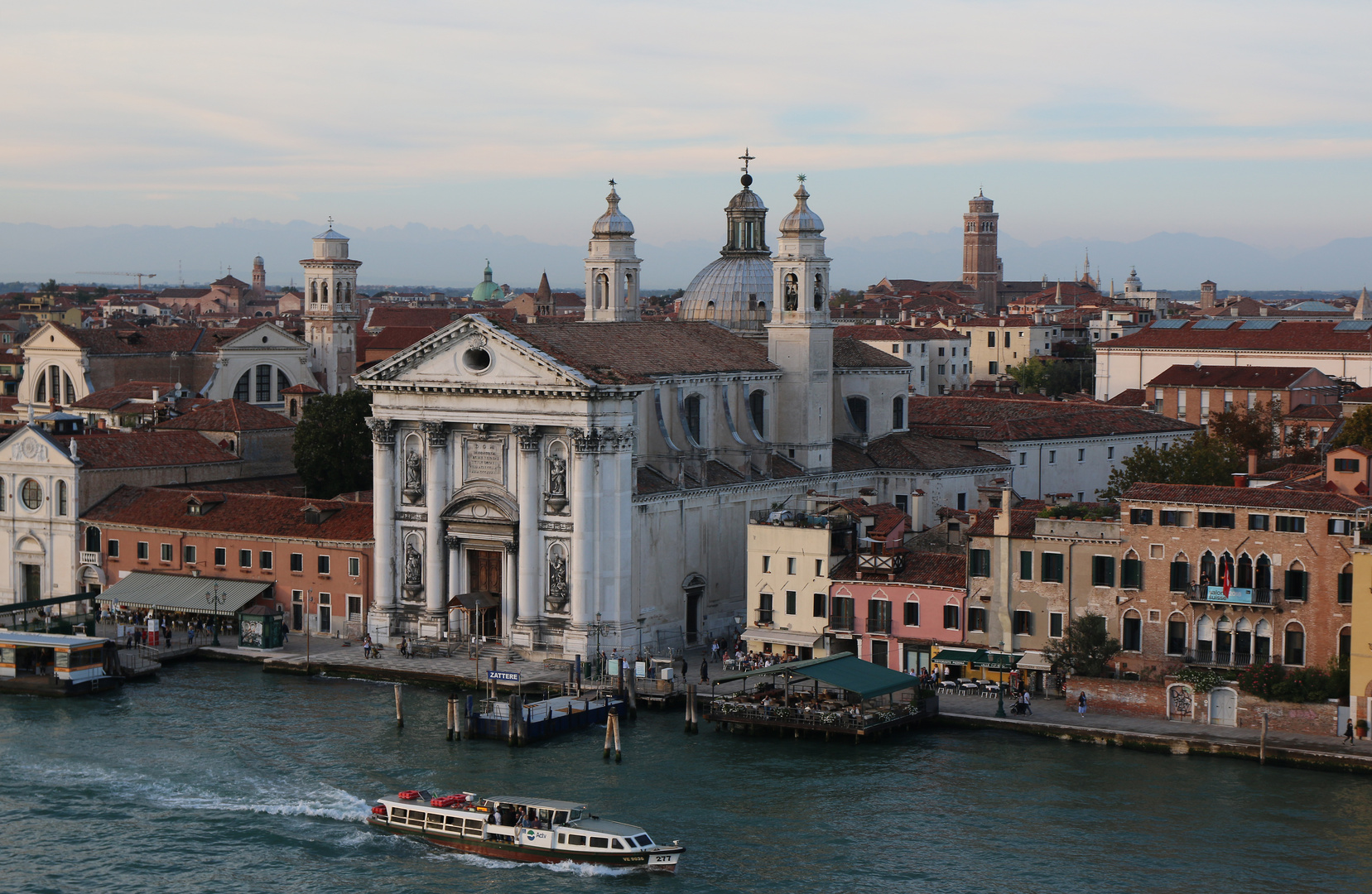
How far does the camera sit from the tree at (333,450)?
5194 cm

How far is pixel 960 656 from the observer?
122 feet

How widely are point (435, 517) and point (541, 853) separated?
597 inches

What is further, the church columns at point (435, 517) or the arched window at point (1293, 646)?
the church columns at point (435, 517)

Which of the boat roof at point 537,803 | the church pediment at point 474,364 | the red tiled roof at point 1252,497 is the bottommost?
the boat roof at point 537,803

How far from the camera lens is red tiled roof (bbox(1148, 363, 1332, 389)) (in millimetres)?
72125

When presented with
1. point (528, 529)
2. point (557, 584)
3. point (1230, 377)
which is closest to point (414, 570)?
point (528, 529)

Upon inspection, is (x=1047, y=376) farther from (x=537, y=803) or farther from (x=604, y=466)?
(x=537, y=803)

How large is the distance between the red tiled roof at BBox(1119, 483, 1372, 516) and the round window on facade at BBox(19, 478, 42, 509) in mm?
26608

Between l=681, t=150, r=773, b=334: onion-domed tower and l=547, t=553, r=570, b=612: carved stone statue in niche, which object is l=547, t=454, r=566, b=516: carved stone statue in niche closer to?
l=547, t=553, r=570, b=612: carved stone statue in niche

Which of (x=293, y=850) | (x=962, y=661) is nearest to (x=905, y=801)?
(x=962, y=661)

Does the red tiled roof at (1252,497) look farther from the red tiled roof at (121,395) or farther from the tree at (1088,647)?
the red tiled roof at (121,395)

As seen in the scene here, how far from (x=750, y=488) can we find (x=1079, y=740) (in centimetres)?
1259

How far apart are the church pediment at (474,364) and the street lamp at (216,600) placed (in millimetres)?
6316

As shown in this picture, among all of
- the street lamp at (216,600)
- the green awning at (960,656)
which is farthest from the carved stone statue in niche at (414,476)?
the green awning at (960,656)
